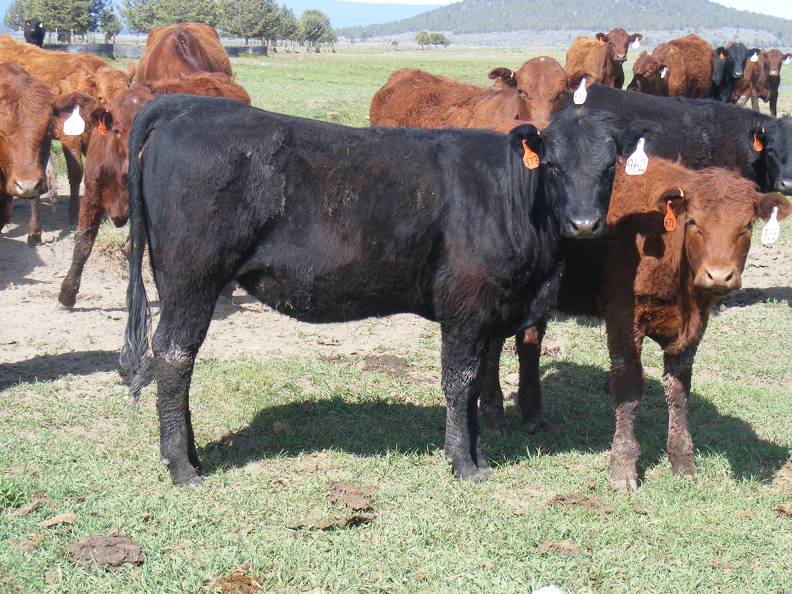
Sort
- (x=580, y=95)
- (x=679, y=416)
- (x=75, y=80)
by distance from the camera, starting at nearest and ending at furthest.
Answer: (x=679, y=416), (x=580, y=95), (x=75, y=80)

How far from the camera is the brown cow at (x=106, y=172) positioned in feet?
30.1

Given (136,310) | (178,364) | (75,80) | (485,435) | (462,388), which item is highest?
(75,80)

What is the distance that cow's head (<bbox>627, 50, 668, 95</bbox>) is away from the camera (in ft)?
58.1

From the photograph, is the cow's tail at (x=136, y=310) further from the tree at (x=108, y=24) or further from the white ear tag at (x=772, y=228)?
the tree at (x=108, y=24)

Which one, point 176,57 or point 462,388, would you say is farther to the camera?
point 176,57

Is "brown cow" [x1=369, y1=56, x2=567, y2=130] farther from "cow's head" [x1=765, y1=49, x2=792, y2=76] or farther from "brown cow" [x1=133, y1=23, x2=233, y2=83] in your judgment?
"cow's head" [x1=765, y1=49, x2=792, y2=76]

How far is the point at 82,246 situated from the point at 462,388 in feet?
16.8

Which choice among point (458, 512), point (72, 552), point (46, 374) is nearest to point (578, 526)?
point (458, 512)

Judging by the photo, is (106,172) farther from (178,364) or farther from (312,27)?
(312,27)

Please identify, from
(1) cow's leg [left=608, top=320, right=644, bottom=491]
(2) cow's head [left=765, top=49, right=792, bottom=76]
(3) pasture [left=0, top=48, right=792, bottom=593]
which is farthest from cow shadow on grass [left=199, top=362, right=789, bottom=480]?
(2) cow's head [left=765, top=49, right=792, bottom=76]

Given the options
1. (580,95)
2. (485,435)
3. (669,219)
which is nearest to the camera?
(669,219)

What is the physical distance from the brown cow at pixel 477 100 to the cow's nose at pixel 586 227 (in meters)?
5.03

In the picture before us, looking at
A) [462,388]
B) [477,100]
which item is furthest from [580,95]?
[462,388]

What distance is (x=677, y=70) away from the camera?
733 inches
